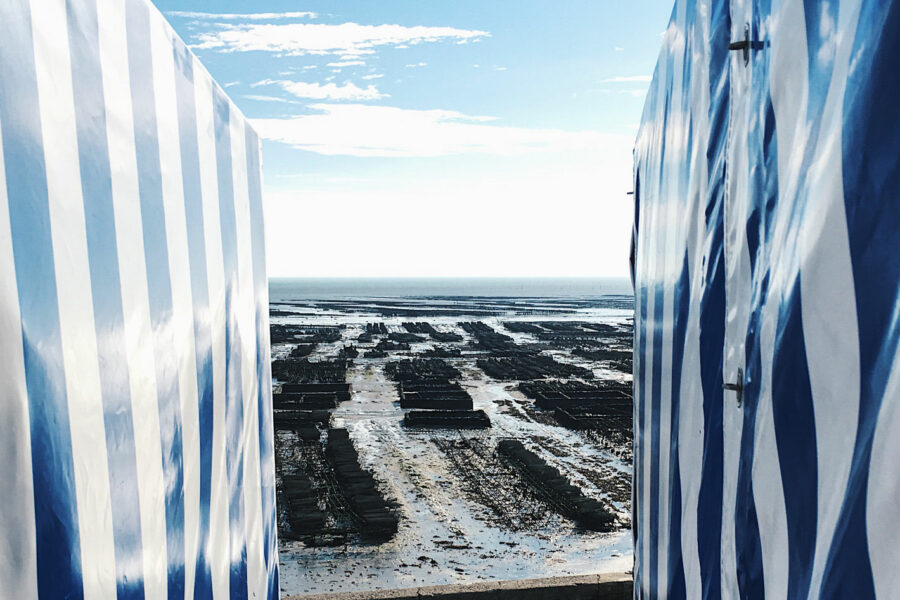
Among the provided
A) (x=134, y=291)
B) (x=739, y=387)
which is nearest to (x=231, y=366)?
(x=134, y=291)

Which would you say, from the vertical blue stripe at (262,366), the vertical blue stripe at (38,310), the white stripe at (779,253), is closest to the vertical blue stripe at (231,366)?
the vertical blue stripe at (262,366)

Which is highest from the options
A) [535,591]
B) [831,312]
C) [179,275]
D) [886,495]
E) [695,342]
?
[179,275]

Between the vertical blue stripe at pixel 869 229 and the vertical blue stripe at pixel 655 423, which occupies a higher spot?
the vertical blue stripe at pixel 869 229

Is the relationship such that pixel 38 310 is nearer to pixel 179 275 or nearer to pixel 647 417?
pixel 179 275

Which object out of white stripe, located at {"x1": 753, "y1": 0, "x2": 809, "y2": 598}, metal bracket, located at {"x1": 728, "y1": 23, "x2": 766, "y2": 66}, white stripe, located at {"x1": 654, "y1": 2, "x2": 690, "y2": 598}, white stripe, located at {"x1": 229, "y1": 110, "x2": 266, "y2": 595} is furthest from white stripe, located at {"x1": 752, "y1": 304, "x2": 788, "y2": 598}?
white stripe, located at {"x1": 229, "y1": 110, "x2": 266, "y2": 595}

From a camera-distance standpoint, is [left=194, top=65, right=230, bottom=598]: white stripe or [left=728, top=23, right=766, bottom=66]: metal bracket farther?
[left=194, top=65, right=230, bottom=598]: white stripe

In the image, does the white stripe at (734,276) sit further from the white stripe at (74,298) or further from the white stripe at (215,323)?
the white stripe at (215,323)

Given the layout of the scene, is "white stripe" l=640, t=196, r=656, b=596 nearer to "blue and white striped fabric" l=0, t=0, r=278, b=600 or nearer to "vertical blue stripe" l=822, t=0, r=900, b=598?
"vertical blue stripe" l=822, t=0, r=900, b=598
